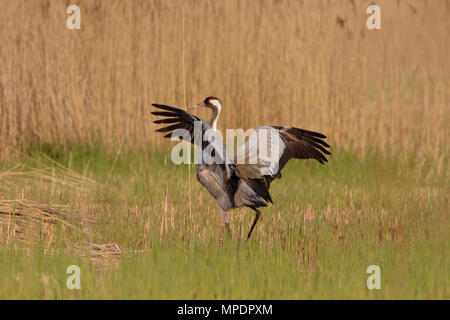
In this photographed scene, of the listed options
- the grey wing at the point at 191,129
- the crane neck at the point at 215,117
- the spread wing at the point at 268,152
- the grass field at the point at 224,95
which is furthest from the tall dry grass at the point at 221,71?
the grey wing at the point at 191,129

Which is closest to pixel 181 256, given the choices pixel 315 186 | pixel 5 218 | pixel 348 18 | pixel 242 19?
pixel 5 218

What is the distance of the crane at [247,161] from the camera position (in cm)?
497

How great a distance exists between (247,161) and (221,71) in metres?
3.54

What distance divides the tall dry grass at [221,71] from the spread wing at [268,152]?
9.64 ft

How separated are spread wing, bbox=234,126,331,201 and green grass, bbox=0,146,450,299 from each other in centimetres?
42

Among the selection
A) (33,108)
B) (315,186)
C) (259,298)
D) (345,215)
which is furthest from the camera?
(33,108)

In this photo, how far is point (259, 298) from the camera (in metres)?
4.10

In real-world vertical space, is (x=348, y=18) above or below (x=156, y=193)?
above

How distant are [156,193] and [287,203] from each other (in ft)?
4.11

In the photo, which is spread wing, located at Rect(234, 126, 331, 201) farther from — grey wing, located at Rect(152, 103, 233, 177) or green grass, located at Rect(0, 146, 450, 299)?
grey wing, located at Rect(152, 103, 233, 177)

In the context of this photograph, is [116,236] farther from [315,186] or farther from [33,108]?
[33,108]

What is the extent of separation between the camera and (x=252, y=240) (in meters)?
5.14

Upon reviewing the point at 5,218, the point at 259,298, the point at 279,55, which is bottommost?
the point at 259,298

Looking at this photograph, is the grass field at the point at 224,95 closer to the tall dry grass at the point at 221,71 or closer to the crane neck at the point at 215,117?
the tall dry grass at the point at 221,71
